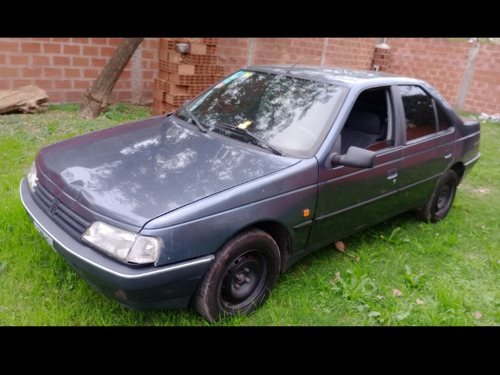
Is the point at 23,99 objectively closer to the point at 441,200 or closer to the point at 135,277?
the point at 135,277

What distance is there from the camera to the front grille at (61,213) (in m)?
2.53

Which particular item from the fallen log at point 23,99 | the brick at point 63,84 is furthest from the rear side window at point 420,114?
the brick at point 63,84

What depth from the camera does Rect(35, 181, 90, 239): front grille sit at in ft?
8.30

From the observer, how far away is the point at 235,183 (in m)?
2.67

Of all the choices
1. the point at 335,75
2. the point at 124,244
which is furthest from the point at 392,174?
the point at 124,244

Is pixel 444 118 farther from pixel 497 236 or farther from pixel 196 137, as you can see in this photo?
pixel 196 137

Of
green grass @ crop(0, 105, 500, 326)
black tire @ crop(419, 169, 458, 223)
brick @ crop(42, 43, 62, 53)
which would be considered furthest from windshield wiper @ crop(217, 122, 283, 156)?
brick @ crop(42, 43, 62, 53)

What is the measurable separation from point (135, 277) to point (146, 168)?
0.85 m

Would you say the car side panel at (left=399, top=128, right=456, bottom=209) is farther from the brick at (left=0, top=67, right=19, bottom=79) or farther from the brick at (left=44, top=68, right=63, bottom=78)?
the brick at (left=0, top=67, right=19, bottom=79)

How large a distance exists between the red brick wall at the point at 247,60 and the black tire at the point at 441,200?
2130 millimetres

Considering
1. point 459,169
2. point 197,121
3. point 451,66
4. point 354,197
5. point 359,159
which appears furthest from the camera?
point 451,66

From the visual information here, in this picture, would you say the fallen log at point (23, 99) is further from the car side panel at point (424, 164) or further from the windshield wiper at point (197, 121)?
the car side panel at point (424, 164)

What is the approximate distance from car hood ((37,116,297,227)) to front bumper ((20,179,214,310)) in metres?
0.25

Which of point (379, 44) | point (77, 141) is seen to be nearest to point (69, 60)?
point (77, 141)
